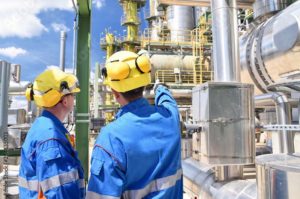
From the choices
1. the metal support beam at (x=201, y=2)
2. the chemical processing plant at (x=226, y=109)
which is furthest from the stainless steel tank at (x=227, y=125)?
the metal support beam at (x=201, y=2)

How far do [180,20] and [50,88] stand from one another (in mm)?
16228

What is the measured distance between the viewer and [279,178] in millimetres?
1599

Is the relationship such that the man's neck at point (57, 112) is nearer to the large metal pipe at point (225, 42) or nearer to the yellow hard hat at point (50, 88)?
the yellow hard hat at point (50, 88)

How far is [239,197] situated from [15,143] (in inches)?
92.7

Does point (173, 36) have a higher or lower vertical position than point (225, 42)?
higher

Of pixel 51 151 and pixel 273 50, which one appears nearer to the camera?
pixel 51 151

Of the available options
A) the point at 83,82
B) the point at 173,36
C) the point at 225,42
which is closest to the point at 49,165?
the point at 83,82

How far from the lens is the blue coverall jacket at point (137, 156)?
3.85 ft

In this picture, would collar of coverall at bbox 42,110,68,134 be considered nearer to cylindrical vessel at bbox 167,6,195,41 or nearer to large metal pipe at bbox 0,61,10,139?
large metal pipe at bbox 0,61,10,139

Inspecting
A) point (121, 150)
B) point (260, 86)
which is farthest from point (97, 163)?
point (260, 86)

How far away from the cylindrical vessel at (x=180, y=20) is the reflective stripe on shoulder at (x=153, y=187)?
1574cm

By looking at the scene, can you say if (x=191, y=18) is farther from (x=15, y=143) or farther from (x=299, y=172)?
(x=299, y=172)

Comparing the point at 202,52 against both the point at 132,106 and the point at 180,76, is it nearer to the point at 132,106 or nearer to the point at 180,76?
the point at 180,76

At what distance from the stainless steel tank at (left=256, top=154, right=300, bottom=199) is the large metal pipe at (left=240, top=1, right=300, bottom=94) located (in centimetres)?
180
